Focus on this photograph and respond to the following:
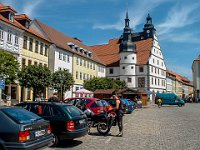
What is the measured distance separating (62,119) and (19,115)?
2505mm

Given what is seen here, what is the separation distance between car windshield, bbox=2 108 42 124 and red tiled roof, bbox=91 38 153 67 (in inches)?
2918

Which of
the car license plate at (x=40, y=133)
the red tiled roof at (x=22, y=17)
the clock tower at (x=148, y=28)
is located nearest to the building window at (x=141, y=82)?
the clock tower at (x=148, y=28)

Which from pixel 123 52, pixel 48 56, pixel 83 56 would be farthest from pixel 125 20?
pixel 48 56

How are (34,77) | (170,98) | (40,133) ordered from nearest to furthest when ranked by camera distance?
1. (40,133)
2. (34,77)
3. (170,98)

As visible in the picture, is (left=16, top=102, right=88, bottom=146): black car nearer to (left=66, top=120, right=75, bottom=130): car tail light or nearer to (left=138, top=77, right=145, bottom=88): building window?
(left=66, top=120, right=75, bottom=130): car tail light

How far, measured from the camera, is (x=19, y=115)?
7938 mm

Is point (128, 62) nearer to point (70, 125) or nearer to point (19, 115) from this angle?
point (70, 125)

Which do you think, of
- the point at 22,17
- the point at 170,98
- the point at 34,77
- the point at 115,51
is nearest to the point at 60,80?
the point at 34,77

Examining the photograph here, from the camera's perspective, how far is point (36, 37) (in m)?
41.1

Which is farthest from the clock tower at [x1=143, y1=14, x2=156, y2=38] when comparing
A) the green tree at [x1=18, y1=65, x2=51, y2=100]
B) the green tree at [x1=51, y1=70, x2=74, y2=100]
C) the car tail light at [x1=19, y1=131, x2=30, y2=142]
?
the car tail light at [x1=19, y1=131, x2=30, y2=142]

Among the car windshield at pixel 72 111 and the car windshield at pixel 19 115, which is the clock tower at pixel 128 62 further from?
the car windshield at pixel 19 115

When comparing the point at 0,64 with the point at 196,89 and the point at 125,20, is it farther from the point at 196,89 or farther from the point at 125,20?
the point at 196,89

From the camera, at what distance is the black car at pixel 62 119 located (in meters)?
10.1

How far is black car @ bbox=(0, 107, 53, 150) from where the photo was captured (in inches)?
287
